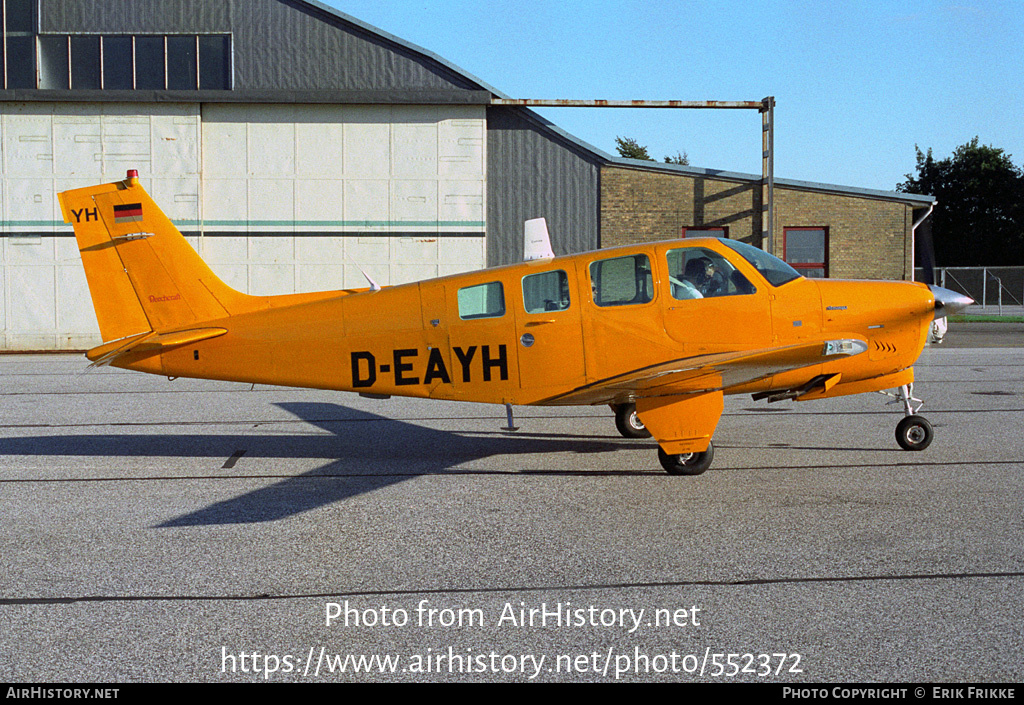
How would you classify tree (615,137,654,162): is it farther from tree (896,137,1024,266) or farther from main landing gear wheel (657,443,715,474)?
main landing gear wheel (657,443,715,474)

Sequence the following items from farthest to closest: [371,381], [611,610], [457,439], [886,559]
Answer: [457,439] → [371,381] → [886,559] → [611,610]

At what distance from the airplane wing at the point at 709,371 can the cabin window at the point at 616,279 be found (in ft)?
2.33

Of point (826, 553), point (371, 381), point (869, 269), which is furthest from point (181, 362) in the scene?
point (869, 269)

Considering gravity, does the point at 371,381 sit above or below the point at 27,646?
above

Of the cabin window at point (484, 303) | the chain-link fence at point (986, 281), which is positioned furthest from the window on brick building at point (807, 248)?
the chain-link fence at point (986, 281)

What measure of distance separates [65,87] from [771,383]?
918 inches

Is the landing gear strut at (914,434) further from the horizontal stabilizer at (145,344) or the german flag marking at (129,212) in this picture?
the german flag marking at (129,212)

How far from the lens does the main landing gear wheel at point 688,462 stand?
311 inches

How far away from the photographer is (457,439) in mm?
10125

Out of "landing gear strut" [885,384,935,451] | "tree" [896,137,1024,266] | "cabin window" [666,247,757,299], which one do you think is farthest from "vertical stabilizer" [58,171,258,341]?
"tree" [896,137,1024,266]

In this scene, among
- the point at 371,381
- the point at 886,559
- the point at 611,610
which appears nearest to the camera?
the point at 611,610

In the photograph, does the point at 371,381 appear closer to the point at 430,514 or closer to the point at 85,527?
the point at 430,514

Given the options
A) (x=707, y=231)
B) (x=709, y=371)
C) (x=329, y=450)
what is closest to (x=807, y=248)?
(x=707, y=231)
